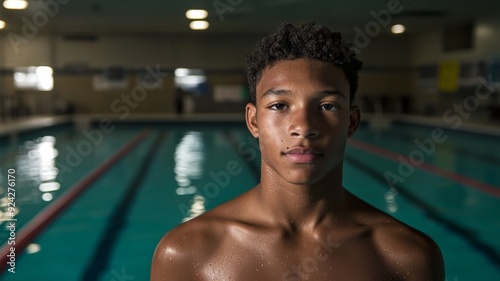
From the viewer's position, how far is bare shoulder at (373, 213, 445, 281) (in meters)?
1.12

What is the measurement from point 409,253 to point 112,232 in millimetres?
4059

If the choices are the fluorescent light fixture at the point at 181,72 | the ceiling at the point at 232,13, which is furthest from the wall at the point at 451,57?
the fluorescent light fixture at the point at 181,72

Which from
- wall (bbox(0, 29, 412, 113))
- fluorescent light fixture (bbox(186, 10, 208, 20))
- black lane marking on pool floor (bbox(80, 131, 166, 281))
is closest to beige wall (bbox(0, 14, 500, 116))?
wall (bbox(0, 29, 412, 113))

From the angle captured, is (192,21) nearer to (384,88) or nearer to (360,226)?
(384,88)

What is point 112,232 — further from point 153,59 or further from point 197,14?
point 153,59

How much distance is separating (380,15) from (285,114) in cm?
1336

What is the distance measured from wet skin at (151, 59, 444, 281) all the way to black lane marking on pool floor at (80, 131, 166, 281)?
2923mm

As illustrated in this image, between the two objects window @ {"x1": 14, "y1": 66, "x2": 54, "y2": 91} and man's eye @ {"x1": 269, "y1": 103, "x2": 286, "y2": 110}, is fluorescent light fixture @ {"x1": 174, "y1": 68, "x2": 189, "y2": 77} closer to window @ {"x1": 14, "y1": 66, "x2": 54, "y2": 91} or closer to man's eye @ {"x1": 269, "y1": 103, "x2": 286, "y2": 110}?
window @ {"x1": 14, "y1": 66, "x2": 54, "y2": 91}

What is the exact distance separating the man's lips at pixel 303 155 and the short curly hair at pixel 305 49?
0.17 meters

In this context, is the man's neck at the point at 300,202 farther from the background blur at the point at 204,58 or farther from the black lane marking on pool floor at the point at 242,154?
the background blur at the point at 204,58

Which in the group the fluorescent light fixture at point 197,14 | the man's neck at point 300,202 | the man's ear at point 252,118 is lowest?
the man's neck at point 300,202

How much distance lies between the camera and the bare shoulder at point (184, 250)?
1105 mm

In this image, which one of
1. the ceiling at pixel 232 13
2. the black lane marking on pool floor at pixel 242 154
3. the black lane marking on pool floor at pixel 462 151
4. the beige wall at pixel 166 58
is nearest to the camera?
the black lane marking on pool floor at pixel 242 154

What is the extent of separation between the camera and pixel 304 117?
1038 millimetres
